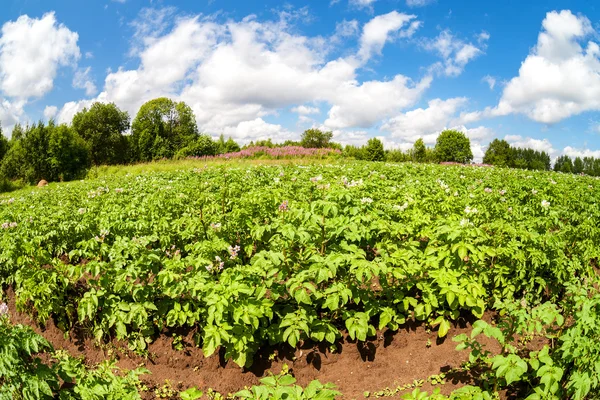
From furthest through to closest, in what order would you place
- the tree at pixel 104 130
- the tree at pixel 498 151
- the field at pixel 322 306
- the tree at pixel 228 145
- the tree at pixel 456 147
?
the tree at pixel 498 151 < the tree at pixel 456 147 < the tree at pixel 228 145 < the tree at pixel 104 130 < the field at pixel 322 306

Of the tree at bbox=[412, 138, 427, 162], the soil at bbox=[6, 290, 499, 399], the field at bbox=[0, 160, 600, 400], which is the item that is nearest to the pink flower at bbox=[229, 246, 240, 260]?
the field at bbox=[0, 160, 600, 400]

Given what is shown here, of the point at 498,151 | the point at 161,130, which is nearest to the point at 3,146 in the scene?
the point at 161,130

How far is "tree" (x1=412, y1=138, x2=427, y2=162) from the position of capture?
4004 cm

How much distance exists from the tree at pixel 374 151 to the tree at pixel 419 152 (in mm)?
6385

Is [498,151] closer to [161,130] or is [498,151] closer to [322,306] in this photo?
[161,130]

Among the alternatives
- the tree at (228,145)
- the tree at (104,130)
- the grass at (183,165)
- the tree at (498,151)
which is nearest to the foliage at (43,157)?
the grass at (183,165)

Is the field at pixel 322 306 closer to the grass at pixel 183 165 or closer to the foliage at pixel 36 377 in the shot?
the foliage at pixel 36 377

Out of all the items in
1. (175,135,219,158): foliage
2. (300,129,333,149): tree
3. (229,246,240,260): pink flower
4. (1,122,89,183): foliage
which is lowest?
(229,246,240,260): pink flower

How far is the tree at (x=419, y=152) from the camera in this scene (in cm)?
4004

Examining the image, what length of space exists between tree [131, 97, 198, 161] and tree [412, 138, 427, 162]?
27.6 meters

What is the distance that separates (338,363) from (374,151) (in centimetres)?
3164

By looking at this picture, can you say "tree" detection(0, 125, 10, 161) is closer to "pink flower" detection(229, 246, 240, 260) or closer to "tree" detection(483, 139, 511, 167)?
"pink flower" detection(229, 246, 240, 260)

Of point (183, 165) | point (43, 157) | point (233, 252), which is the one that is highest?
point (43, 157)

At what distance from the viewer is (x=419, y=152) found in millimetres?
41031
